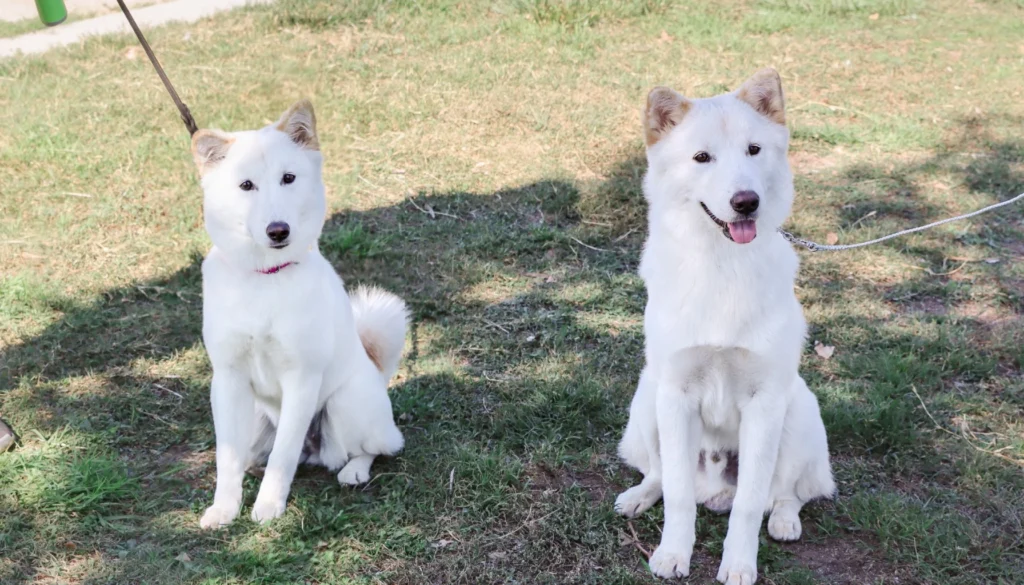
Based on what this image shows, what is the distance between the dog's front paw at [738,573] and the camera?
2.89m

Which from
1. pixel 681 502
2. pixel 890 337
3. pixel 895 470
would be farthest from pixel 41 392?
pixel 890 337

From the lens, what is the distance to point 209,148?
2.98 m

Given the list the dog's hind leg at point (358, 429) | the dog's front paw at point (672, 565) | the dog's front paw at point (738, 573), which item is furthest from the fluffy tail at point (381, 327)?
the dog's front paw at point (738, 573)

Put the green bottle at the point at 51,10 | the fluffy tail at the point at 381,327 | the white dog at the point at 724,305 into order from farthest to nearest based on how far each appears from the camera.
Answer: the fluffy tail at the point at 381,327, the green bottle at the point at 51,10, the white dog at the point at 724,305

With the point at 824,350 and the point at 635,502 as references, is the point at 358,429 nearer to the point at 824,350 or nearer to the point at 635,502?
the point at 635,502

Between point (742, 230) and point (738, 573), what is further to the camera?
point (738, 573)

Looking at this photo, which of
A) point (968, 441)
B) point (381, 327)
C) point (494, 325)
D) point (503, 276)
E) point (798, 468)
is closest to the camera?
point (798, 468)

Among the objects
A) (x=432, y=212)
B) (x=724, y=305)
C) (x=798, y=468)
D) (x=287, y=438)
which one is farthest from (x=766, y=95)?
(x=432, y=212)

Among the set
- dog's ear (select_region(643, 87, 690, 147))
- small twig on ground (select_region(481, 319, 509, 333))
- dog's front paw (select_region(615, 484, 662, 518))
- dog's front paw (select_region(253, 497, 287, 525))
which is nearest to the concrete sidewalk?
small twig on ground (select_region(481, 319, 509, 333))

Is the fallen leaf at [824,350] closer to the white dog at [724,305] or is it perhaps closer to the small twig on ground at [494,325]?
the white dog at [724,305]

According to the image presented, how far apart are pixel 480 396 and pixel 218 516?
1.31 m

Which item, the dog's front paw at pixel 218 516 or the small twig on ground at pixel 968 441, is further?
the small twig on ground at pixel 968 441

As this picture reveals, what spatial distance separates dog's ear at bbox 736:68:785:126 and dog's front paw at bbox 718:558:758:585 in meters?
1.43

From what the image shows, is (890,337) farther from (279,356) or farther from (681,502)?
(279,356)
